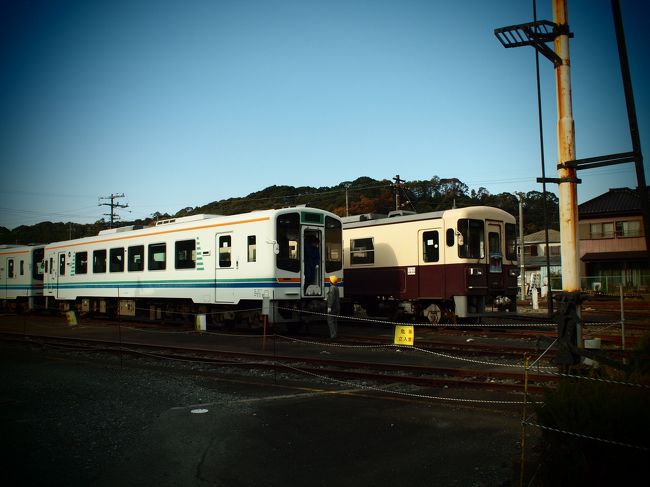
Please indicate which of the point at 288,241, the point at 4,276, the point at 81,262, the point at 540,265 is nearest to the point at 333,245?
the point at 288,241

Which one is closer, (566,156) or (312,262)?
(566,156)

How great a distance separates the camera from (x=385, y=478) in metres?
4.88

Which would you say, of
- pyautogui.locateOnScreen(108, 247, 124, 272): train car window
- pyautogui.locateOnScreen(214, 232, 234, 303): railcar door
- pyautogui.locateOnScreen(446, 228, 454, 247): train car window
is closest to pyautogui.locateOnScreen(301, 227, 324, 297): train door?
pyautogui.locateOnScreen(214, 232, 234, 303): railcar door

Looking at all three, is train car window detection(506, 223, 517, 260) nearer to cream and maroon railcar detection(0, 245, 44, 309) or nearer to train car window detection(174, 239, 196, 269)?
train car window detection(174, 239, 196, 269)

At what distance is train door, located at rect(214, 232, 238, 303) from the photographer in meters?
16.4

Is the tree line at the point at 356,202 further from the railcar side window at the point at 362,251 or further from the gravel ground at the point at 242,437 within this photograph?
the gravel ground at the point at 242,437

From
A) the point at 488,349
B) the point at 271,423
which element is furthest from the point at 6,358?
the point at 488,349

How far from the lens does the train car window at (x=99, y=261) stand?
2239 cm

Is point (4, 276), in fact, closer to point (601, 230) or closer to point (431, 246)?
point (431, 246)

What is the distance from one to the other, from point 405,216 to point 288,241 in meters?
4.87

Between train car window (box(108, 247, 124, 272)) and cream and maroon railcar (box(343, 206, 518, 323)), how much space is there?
9.13 metres

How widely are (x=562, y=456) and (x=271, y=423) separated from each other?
12.3ft

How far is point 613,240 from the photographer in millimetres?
43219

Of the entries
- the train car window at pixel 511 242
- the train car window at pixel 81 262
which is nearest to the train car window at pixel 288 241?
the train car window at pixel 511 242
